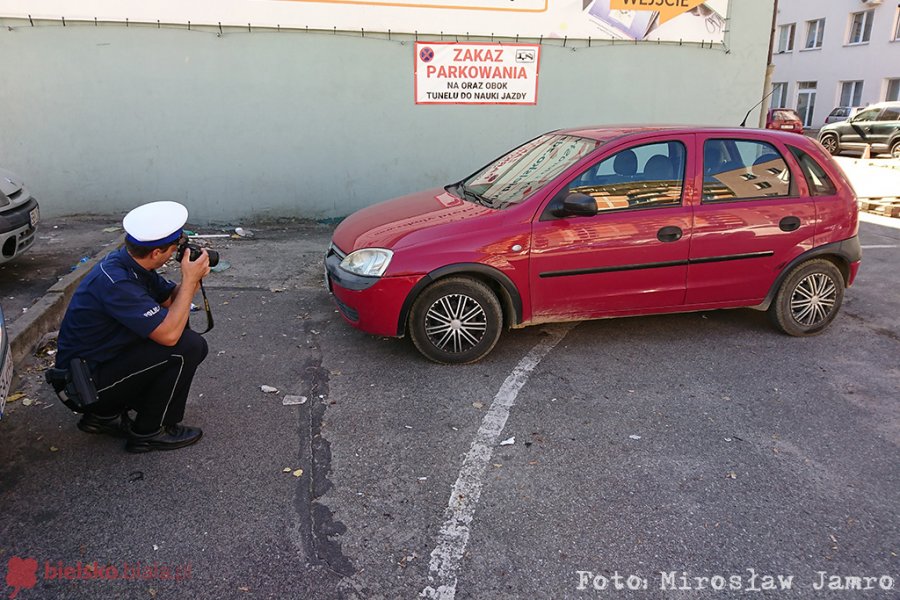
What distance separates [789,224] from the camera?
196 inches

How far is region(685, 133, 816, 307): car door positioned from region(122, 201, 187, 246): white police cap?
351 centimetres

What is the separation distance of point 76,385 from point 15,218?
326 cm

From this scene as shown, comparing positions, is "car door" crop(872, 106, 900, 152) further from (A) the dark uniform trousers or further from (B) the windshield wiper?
(A) the dark uniform trousers

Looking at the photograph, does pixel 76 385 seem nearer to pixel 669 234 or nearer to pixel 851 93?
pixel 669 234

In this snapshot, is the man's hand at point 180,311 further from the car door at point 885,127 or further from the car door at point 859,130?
the car door at point 859,130

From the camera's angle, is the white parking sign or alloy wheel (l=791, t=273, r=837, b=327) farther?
the white parking sign

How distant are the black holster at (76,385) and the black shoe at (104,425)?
0.23m

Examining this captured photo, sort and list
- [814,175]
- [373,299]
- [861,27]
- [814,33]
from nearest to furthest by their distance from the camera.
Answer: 1. [373,299]
2. [814,175]
3. [861,27]
4. [814,33]

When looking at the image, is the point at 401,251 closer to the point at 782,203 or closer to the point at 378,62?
the point at 782,203

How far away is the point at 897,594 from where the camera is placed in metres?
2.62

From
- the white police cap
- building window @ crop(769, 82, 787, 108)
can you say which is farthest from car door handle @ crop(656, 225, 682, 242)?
building window @ crop(769, 82, 787, 108)

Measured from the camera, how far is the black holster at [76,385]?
317 cm

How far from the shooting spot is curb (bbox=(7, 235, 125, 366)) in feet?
14.8

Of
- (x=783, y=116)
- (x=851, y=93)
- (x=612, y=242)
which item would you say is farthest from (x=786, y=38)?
(x=612, y=242)
